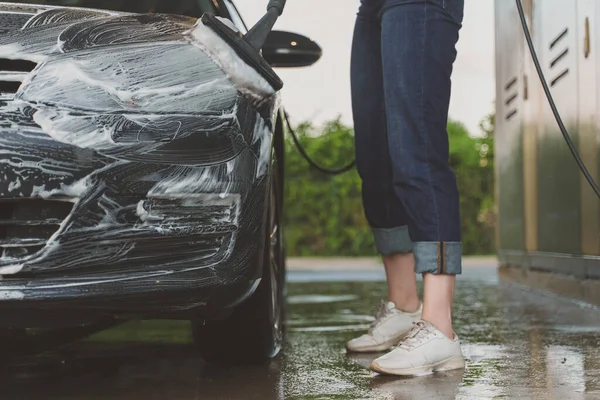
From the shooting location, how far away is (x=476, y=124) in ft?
41.7

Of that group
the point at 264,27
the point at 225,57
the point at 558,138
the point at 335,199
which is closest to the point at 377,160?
the point at 264,27

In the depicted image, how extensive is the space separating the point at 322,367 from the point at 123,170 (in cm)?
105

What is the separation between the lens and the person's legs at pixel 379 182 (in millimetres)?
3467

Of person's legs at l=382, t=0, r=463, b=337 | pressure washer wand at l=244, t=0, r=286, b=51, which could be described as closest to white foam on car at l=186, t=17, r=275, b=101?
Answer: pressure washer wand at l=244, t=0, r=286, b=51

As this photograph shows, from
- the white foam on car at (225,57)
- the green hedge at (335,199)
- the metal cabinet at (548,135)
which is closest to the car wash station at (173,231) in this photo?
the white foam on car at (225,57)

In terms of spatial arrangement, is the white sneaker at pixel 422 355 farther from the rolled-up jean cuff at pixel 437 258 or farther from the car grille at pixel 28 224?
the car grille at pixel 28 224

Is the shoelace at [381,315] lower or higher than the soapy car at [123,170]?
lower

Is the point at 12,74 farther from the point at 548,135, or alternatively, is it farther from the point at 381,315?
the point at 548,135

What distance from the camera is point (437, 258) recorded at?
2.93 meters

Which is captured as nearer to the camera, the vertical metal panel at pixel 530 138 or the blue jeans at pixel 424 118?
the blue jeans at pixel 424 118

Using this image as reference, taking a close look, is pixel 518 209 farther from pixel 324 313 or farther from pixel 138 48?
pixel 138 48

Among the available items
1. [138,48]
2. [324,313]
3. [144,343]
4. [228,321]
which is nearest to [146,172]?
[138,48]

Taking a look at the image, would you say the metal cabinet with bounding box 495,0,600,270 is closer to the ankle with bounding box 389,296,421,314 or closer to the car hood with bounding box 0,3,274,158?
the ankle with bounding box 389,296,421,314

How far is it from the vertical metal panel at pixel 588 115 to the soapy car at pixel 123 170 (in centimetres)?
274
